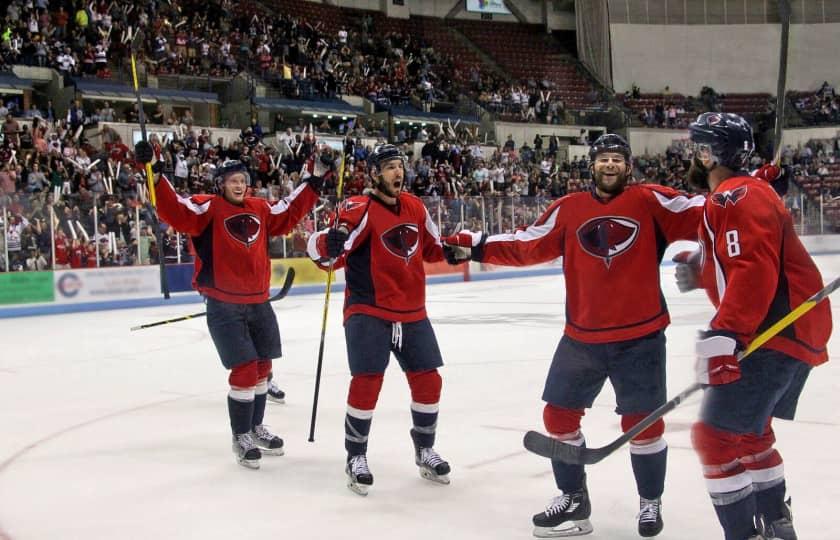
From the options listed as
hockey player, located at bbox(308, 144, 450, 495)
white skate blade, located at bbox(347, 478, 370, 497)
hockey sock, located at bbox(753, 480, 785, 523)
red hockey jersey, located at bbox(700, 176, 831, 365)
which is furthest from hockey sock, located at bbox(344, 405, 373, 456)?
red hockey jersey, located at bbox(700, 176, 831, 365)

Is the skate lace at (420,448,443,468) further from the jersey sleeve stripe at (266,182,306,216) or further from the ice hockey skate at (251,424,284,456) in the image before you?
the jersey sleeve stripe at (266,182,306,216)

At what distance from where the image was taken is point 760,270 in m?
2.56

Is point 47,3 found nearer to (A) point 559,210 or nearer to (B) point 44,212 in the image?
(B) point 44,212

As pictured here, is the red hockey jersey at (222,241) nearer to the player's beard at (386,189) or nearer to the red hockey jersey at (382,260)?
the red hockey jersey at (382,260)

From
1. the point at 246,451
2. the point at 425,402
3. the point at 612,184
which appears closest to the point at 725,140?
the point at 612,184

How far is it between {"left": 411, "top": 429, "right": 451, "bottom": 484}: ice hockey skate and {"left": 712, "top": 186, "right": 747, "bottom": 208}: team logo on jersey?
5.94ft

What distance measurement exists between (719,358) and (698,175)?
78 centimetres

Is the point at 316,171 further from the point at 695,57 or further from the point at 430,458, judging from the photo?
the point at 695,57

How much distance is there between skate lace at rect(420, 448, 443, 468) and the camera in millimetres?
4012

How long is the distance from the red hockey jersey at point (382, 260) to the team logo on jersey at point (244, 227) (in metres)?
0.75

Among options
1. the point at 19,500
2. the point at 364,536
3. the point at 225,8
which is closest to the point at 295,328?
the point at 19,500

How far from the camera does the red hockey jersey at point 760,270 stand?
256cm

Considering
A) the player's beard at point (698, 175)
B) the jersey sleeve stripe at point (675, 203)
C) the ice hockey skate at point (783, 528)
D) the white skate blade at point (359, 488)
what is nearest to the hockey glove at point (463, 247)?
the jersey sleeve stripe at point (675, 203)

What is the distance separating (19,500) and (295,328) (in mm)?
6439
